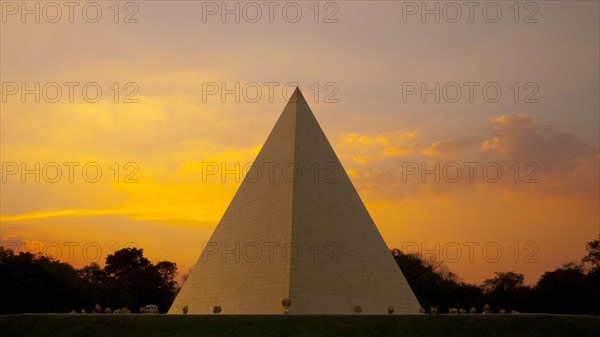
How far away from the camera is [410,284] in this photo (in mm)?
66688

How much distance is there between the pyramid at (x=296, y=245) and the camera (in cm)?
3156

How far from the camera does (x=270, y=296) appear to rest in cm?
3092

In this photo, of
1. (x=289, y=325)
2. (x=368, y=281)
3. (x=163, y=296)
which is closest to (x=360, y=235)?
(x=368, y=281)

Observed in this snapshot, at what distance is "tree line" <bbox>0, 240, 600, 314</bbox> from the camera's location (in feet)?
170

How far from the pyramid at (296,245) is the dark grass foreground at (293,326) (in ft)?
12.1

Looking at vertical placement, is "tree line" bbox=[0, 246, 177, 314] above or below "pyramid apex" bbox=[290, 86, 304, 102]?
below

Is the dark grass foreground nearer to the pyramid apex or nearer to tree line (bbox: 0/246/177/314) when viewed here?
the pyramid apex

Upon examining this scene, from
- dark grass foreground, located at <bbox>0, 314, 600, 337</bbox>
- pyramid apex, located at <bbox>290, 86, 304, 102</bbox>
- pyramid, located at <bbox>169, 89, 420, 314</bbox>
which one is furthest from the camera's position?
pyramid apex, located at <bbox>290, 86, 304, 102</bbox>

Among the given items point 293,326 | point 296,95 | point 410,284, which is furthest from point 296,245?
point 410,284

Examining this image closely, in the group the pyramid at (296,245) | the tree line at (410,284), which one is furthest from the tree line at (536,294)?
the pyramid at (296,245)

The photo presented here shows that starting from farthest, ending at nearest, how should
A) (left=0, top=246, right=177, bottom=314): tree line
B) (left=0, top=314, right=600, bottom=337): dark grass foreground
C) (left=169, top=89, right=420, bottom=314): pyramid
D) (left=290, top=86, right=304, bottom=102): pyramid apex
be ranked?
(left=0, top=246, right=177, bottom=314): tree line → (left=290, top=86, right=304, bottom=102): pyramid apex → (left=169, top=89, right=420, bottom=314): pyramid → (left=0, top=314, right=600, bottom=337): dark grass foreground

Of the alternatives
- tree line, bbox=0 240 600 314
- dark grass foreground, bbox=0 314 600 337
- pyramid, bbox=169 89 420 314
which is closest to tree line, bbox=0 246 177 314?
tree line, bbox=0 240 600 314

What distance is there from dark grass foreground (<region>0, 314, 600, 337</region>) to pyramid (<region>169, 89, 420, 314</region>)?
3697mm

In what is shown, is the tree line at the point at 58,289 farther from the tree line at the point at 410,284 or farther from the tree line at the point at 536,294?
the tree line at the point at 536,294
